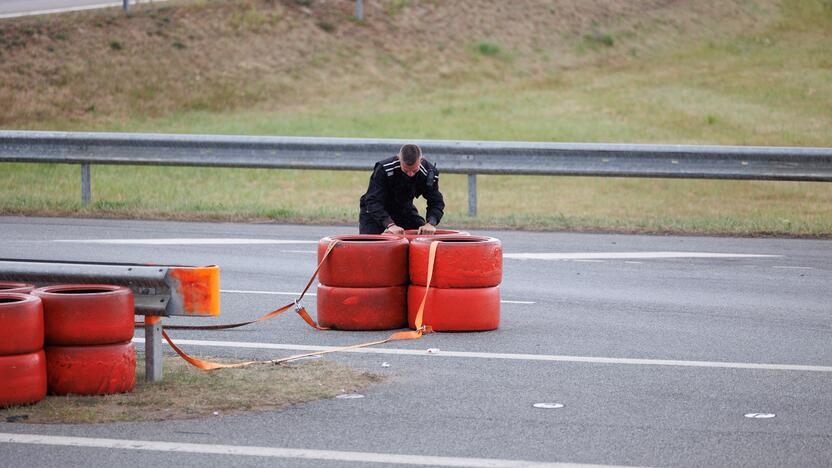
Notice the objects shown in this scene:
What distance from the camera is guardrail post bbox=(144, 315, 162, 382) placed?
7246 millimetres

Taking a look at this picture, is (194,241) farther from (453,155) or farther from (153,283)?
(153,283)

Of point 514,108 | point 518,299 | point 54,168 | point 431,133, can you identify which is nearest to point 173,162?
point 54,168

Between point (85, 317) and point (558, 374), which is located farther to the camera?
point (558, 374)

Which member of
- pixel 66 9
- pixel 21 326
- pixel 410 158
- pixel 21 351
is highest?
pixel 66 9

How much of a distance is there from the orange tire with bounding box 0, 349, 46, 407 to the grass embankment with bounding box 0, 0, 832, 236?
30.1ft

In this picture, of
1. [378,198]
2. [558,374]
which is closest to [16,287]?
[558,374]

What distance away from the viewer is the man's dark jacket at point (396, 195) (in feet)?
34.3

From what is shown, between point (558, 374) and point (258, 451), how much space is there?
239 centimetres

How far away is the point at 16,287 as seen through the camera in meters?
7.19

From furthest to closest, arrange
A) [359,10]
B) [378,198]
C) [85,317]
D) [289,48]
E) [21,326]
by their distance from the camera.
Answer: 1. [359,10]
2. [289,48]
3. [378,198]
4. [85,317]
5. [21,326]

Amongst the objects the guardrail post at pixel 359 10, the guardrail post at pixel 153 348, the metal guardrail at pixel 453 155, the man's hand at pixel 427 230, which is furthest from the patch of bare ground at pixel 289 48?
the guardrail post at pixel 153 348

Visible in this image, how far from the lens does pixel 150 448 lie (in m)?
6.01

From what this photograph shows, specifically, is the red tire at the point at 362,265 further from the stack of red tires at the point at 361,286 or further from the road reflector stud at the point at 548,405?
the road reflector stud at the point at 548,405

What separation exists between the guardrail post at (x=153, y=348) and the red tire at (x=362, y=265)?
2222 mm
